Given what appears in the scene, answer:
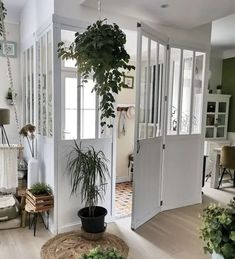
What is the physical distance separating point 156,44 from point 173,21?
41cm

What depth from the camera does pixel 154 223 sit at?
329 cm

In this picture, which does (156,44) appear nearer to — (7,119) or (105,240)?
(7,119)

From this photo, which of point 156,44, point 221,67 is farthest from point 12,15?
point 221,67

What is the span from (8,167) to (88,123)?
1.22m

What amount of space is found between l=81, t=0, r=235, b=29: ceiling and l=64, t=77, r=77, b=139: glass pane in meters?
0.93

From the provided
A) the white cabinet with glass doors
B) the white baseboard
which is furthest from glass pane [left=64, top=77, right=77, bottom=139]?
the white cabinet with glass doors

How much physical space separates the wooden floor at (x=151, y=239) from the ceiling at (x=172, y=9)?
2.57m

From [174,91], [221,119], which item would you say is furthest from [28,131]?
[221,119]

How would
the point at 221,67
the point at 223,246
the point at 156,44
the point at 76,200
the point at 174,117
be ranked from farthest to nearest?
the point at 221,67 → the point at 174,117 → the point at 156,44 → the point at 76,200 → the point at 223,246

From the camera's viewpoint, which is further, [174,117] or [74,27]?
[174,117]

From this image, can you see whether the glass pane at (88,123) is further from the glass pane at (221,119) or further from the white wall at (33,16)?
the glass pane at (221,119)

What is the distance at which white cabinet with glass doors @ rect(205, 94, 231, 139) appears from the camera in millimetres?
5754

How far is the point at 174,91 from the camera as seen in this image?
12.1 feet

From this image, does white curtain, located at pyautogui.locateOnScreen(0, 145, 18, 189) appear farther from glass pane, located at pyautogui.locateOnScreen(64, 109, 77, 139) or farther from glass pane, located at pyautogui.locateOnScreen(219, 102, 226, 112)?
glass pane, located at pyautogui.locateOnScreen(219, 102, 226, 112)
